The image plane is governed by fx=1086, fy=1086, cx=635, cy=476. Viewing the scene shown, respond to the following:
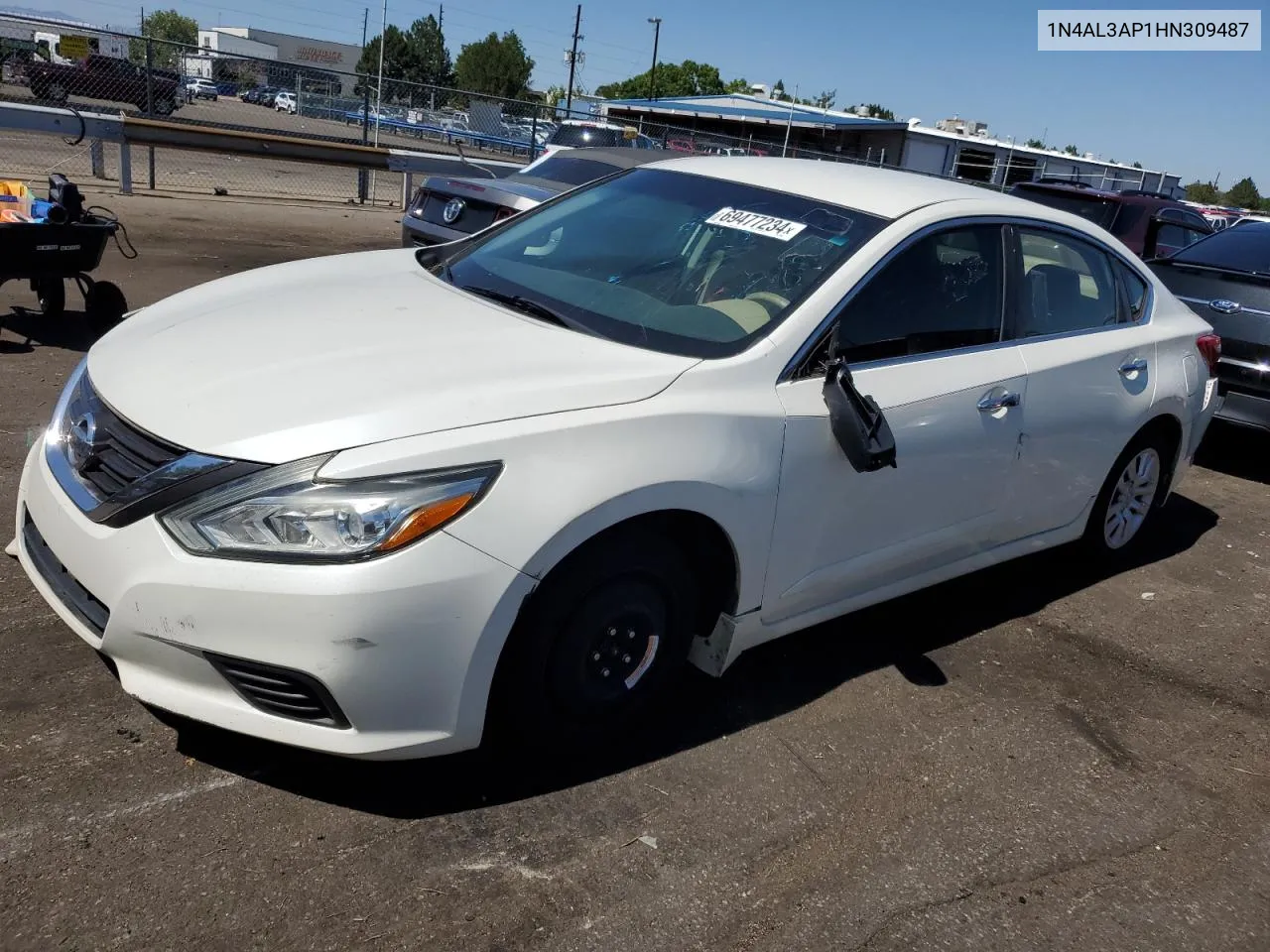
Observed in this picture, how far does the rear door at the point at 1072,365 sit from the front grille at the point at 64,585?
10.2 ft

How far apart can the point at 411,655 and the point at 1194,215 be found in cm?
1371

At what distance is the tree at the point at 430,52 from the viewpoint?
274 ft

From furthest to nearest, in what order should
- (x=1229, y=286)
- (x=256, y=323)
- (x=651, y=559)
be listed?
1. (x=1229, y=286)
2. (x=256, y=323)
3. (x=651, y=559)

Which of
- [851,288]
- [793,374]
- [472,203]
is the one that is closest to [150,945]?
[793,374]

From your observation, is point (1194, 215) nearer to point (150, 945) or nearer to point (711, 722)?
point (711, 722)

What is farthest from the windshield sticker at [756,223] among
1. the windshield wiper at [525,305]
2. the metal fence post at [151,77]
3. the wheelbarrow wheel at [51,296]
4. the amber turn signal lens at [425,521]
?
the metal fence post at [151,77]

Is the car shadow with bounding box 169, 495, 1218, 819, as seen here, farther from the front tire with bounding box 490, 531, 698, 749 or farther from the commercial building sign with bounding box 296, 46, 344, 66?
the commercial building sign with bounding box 296, 46, 344, 66

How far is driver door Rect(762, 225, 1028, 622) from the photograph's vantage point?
332cm

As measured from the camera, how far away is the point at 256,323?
10.7 feet

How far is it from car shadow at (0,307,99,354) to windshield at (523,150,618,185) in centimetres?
419

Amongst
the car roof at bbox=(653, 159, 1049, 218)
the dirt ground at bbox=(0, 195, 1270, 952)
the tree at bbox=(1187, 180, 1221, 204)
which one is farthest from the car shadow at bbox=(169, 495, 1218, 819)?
the tree at bbox=(1187, 180, 1221, 204)

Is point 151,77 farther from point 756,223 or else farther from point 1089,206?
point 756,223

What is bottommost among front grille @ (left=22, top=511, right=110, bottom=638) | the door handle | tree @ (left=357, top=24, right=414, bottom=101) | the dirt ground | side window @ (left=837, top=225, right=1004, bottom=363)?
the dirt ground

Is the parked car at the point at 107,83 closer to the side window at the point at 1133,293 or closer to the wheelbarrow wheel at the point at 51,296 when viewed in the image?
the wheelbarrow wheel at the point at 51,296
